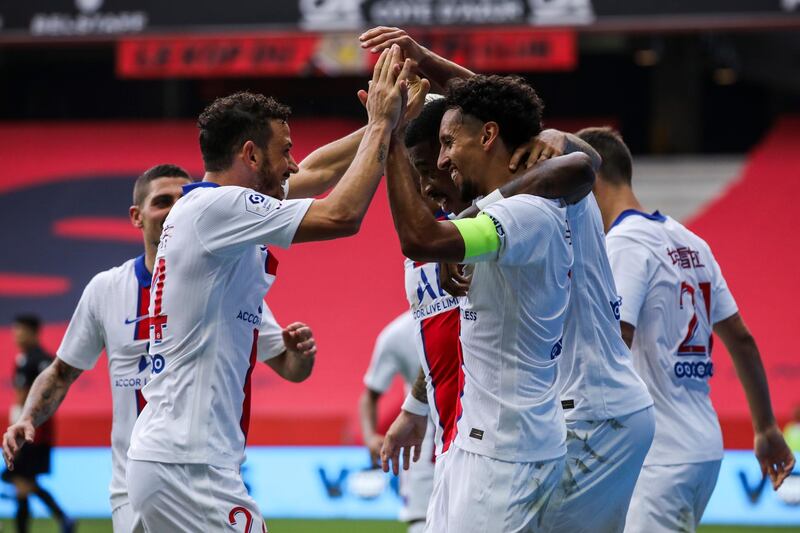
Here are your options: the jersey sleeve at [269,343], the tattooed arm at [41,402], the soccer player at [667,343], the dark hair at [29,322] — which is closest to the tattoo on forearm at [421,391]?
the jersey sleeve at [269,343]

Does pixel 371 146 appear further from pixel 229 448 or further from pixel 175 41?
pixel 175 41

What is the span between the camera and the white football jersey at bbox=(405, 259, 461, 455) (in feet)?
16.4

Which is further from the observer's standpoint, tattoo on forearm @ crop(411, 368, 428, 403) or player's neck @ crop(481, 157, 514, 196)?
tattoo on forearm @ crop(411, 368, 428, 403)

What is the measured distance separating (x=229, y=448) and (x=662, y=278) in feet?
7.25

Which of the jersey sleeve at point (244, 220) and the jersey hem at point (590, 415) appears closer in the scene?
the jersey sleeve at point (244, 220)

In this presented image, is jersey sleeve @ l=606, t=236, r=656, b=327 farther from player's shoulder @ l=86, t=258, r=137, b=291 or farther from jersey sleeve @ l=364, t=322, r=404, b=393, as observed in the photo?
jersey sleeve @ l=364, t=322, r=404, b=393

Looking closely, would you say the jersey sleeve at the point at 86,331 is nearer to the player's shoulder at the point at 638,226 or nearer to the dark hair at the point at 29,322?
the player's shoulder at the point at 638,226

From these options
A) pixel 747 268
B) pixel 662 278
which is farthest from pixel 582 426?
pixel 747 268

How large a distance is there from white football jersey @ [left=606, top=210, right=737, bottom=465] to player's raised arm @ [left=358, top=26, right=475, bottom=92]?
1.09 m

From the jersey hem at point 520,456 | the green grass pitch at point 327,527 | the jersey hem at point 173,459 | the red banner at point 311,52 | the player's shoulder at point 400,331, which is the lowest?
the green grass pitch at point 327,527

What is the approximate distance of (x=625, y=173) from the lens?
5598 mm

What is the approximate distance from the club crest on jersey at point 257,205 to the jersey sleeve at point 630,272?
1.78 metres

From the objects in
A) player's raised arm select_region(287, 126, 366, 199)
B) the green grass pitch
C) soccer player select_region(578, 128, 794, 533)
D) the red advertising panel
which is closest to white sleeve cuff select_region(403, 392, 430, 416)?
soccer player select_region(578, 128, 794, 533)

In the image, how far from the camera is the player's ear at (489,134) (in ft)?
13.5
